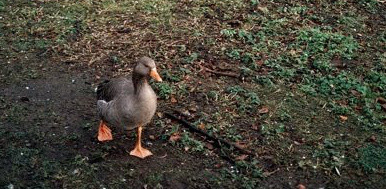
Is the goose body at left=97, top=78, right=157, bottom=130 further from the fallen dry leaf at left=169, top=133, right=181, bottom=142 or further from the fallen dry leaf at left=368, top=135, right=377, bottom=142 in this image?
the fallen dry leaf at left=368, top=135, right=377, bottom=142

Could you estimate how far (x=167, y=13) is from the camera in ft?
26.7

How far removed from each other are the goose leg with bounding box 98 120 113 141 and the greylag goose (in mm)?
239

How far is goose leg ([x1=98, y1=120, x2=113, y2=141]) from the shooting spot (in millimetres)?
5359

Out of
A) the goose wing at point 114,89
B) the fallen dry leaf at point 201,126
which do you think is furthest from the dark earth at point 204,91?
the goose wing at point 114,89

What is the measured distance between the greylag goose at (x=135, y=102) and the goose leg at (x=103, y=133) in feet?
0.78

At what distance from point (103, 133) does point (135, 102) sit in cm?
71

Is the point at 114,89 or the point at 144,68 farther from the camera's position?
the point at 114,89

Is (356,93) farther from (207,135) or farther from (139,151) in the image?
(139,151)

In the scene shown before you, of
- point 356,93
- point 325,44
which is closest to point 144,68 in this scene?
point 356,93

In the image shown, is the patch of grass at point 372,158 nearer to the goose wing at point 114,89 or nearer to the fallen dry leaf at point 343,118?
the fallen dry leaf at point 343,118

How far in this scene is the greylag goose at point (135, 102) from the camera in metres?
4.89

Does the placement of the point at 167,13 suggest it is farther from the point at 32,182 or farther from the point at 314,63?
the point at 32,182

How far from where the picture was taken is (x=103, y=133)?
539 cm

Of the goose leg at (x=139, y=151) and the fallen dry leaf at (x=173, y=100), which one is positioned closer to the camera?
the goose leg at (x=139, y=151)
